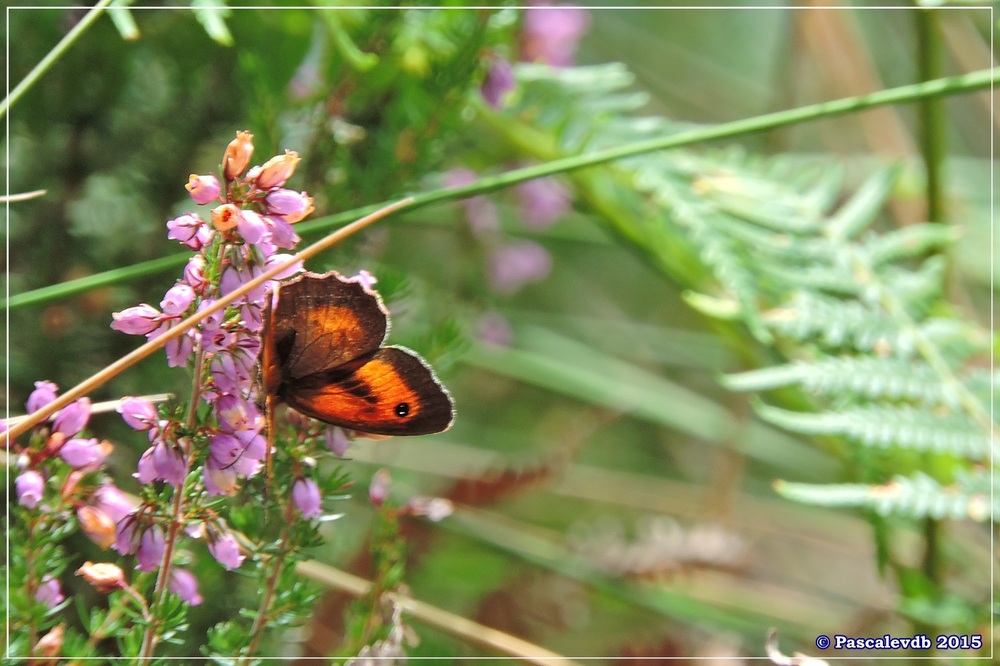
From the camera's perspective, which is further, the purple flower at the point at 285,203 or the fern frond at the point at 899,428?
the fern frond at the point at 899,428

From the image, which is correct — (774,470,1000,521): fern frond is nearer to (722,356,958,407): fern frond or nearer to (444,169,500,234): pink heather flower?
(722,356,958,407): fern frond

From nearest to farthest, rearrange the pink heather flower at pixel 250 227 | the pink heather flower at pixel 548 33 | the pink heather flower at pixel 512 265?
the pink heather flower at pixel 250 227
the pink heather flower at pixel 548 33
the pink heather flower at pixel 512 265

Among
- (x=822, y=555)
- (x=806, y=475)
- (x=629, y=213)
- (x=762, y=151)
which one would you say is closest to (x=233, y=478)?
(x=629, y=213)

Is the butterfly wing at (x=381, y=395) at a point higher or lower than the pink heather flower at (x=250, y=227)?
lower

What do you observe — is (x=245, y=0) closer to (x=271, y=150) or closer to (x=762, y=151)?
(x=271, y=150)

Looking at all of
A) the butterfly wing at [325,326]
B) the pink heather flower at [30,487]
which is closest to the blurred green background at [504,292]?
the butterfly wing at [325,326]

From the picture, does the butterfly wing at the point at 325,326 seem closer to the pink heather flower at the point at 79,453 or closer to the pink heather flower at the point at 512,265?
the pink heather flower at the point at 79,453
